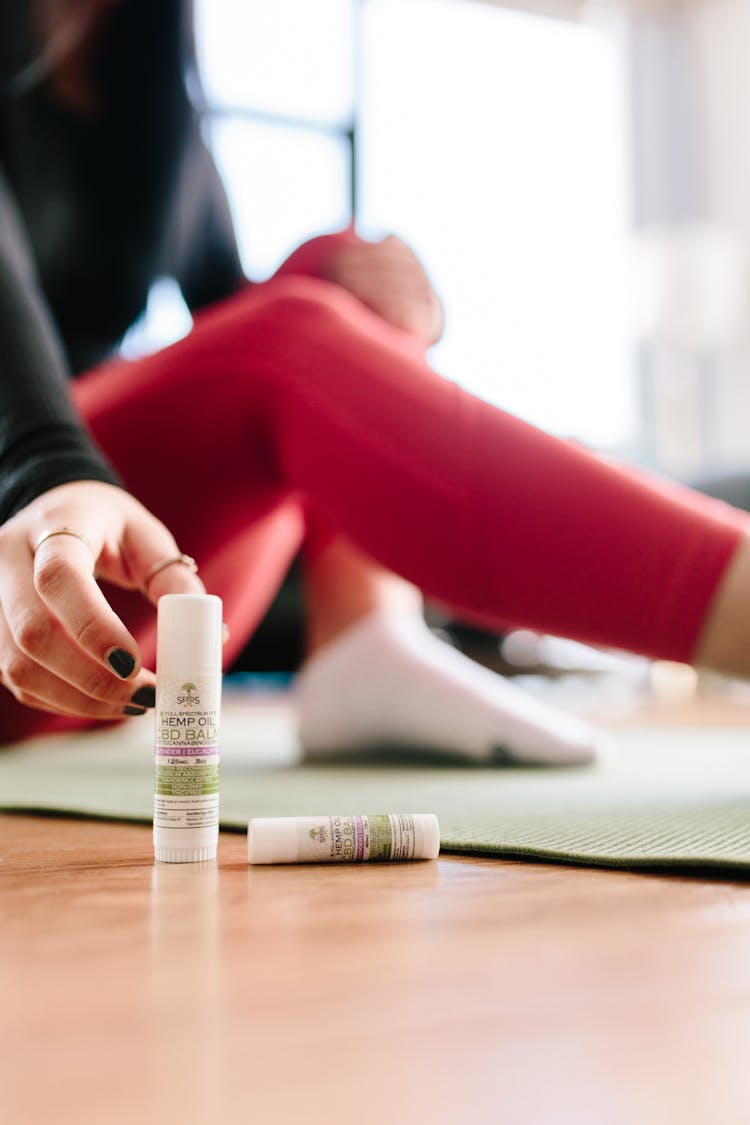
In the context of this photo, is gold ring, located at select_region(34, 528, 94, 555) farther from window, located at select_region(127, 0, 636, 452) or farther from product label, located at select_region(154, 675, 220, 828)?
window, located at select_region(127, 0, 636, 452)

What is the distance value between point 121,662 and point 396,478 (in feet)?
0.92

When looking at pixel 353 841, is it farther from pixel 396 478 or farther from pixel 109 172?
pixel 109 172

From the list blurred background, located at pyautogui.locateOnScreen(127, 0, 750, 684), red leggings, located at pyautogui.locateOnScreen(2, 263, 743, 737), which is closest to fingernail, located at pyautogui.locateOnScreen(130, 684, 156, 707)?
red leggings, located at pyautogui.locateOnScreen(2, 263, 743, 737)

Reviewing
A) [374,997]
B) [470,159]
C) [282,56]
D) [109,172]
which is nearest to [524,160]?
[470,159]

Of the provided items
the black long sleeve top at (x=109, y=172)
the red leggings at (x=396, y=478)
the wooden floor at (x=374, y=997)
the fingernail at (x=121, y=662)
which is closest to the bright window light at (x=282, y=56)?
the black long sleeve top at (x=109, y=172)

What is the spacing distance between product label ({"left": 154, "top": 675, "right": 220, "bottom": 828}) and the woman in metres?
0.03

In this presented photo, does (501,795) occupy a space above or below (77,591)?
below

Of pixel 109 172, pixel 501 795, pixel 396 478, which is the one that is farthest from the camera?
pixel 109 172

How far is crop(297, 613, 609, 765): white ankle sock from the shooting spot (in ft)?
3.48

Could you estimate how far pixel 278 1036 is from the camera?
1.04 feet

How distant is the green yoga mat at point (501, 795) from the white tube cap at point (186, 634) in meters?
0.18

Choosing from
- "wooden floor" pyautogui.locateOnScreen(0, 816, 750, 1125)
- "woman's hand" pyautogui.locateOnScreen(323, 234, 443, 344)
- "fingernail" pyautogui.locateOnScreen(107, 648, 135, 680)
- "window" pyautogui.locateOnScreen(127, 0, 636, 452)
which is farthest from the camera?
"window" pyautogui.locateOnScreen(127, 0, 636, 452)

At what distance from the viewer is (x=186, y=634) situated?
534 millimetres

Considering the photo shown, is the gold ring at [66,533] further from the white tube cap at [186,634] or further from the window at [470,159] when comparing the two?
the window at [470,159]
